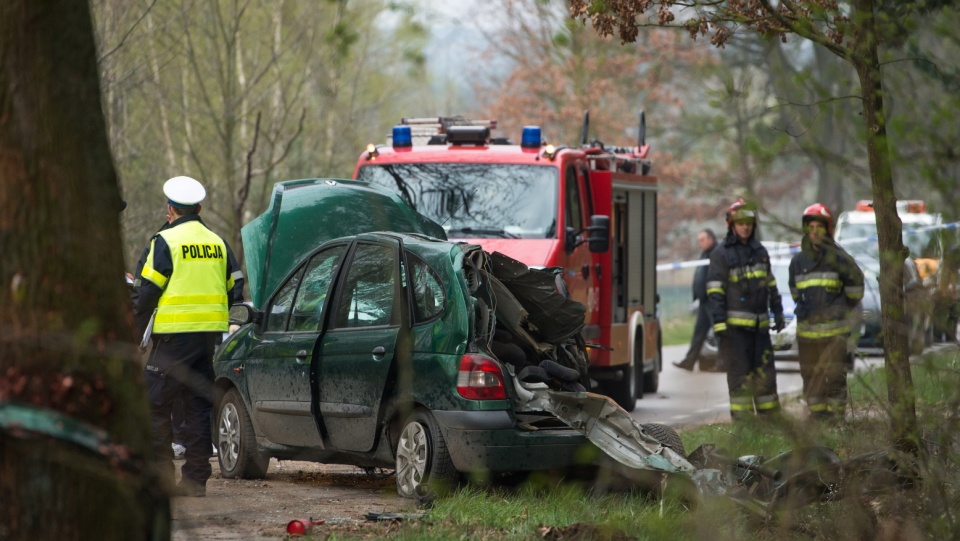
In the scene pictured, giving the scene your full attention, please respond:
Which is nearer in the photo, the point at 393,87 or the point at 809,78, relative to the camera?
the point at 809,78

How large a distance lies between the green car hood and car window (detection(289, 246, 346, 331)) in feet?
4.84

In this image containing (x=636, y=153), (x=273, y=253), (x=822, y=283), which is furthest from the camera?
(x=636, y=153)

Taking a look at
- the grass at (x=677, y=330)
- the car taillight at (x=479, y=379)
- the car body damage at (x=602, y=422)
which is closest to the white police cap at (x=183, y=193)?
the car taillight at (x=479, y=379)

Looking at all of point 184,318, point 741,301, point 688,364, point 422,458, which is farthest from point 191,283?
point 688,364

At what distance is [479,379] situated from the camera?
7801 mm

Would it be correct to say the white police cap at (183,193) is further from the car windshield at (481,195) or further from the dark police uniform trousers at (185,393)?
the car windshield at (481,195)

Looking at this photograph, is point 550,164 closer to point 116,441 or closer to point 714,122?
point 714,122

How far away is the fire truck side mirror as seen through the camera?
1216 centimetres

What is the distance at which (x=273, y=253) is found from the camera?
10.7 metres

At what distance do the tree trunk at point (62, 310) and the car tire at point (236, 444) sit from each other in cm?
496

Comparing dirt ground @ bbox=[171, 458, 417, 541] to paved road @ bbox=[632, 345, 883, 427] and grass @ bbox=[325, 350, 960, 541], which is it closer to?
grass @ bbox=[325, 350, 960, 541]

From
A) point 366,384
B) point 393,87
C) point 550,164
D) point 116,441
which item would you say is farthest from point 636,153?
point 393,87

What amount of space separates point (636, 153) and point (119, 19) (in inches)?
243

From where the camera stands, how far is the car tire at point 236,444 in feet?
30.6
